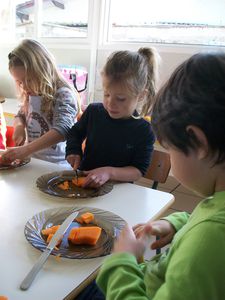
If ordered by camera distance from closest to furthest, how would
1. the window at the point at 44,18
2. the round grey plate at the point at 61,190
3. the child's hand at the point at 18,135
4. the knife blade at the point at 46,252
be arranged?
1. the knife blade at the point at 46,252
2. the round grey plate at the point at 61,190
3. the child's hand at the point at 18,135
4. the window at the point at 44,18

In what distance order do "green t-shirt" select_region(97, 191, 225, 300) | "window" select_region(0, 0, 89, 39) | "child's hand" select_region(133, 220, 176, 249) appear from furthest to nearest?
"window" select_region(0, 0, 89, 39) < "child's hand" select_region(133, 220, 176, 249) < "green t-shirt" select_region(97, 191, 225, 300)

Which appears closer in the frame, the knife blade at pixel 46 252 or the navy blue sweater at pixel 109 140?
the knife blade at pixel 46 252

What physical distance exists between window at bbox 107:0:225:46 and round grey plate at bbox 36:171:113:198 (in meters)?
1.99

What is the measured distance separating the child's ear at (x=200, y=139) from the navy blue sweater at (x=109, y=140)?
0.80 metres

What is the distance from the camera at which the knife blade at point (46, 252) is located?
2.12 ft

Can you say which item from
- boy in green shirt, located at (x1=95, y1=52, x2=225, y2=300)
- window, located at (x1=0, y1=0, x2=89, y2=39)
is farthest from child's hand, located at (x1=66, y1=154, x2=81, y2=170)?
window, located at (x1=0, y1=0, x2=89, y2=39)

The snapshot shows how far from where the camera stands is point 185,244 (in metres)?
0.53

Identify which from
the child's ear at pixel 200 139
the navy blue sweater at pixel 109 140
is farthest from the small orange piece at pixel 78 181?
the child's ear at pixel 200 139

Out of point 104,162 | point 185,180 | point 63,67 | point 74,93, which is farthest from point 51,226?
point 63,67

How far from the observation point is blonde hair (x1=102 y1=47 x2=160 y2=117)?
126cm

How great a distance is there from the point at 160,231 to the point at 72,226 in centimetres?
24

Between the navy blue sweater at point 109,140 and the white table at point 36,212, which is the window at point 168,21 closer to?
the navy blue sweater at point 109,140

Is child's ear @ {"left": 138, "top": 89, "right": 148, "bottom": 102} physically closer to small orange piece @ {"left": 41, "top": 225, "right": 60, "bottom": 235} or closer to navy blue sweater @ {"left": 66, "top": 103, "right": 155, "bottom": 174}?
navy blue sweater @ {"left": 66, "top": 103, "right": 155, "bottom": 174}

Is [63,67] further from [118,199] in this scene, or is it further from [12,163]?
[118,199]
